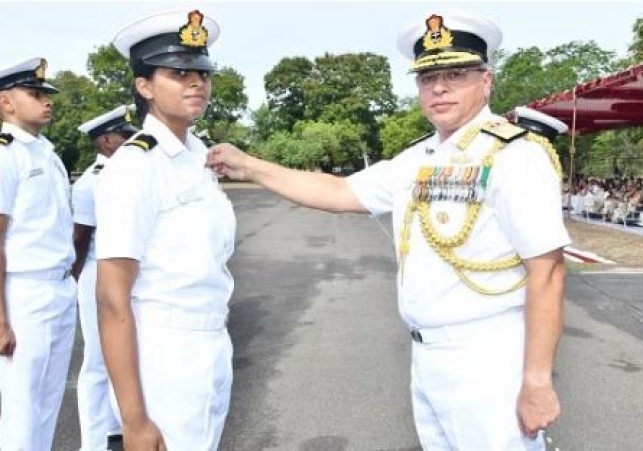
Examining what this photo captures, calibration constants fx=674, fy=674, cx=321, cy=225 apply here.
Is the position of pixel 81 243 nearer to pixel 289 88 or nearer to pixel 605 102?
pixel 605 102

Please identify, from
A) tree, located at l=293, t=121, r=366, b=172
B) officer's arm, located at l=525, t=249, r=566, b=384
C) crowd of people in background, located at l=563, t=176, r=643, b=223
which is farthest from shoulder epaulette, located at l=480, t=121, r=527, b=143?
tree, located at l=293, t=121, r=366, b=172

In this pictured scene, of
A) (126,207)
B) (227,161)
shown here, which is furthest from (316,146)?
(126,207)

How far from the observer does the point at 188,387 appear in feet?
6.60

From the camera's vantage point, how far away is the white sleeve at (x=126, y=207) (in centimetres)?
182

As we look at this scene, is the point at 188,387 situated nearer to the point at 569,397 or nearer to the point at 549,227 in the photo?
the point at 549,227

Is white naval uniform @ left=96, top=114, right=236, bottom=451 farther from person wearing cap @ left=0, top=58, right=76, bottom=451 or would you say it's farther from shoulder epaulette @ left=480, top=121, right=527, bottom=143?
person wearing cap @ left=0, top=58, right=76, bottom=451

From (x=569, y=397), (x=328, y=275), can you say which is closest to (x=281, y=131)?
(x=328, y=275)

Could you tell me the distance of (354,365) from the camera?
5.26 metres

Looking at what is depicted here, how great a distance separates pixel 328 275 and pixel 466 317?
752cm

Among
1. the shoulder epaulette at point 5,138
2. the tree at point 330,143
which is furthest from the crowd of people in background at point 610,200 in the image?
the tree at point 330,143

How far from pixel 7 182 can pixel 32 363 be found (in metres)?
0.81

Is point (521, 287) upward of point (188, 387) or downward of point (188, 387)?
upward

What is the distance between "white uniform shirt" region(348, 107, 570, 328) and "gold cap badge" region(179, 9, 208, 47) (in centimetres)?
85

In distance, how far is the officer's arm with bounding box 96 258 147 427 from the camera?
72.0 inches
